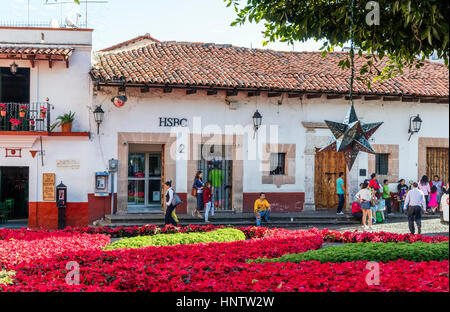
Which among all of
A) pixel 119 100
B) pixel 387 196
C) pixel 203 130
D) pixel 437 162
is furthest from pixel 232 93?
pixel 437 162

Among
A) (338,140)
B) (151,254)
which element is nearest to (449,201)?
(338,140)

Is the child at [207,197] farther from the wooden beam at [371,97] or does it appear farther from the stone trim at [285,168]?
the wooden beam at [371,97]

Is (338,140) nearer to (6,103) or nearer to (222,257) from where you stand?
(222,257)

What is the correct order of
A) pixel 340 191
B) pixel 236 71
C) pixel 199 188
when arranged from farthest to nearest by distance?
pixel 236 71
pixel 340 191
pixel 199 188

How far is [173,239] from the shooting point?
11.3m

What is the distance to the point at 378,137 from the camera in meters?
19.4

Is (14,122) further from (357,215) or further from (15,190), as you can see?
(357,215)

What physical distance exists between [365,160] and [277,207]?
12.7ft

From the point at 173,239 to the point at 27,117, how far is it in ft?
28.2

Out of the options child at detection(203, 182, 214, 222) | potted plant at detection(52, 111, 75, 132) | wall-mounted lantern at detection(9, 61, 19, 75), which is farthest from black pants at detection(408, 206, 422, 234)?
wall-mounted lantern at detection(9, 61, 19, 75)

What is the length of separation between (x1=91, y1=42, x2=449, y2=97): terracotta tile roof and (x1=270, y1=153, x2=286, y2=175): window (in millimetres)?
2531

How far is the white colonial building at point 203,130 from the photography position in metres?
17.3

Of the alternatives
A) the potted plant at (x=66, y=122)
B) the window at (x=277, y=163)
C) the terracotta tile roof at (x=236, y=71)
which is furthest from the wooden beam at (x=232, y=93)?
the potted plant at (x=66, y=122)

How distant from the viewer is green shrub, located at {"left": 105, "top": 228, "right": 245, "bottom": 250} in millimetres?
10800
